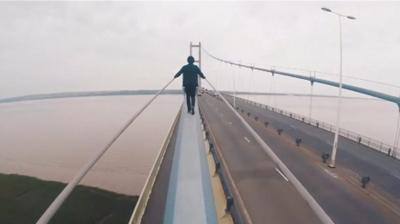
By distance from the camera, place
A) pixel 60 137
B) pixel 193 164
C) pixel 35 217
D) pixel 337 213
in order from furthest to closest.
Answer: pixel 60 137
pixel 35 217
pixel 337 213
pixel 193 164

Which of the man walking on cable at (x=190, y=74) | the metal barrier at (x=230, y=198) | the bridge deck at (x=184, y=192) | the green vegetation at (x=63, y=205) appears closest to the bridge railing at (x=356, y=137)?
the metal barrier at (x=230, y=198)

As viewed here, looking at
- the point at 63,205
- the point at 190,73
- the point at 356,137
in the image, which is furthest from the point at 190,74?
the point at 63,205

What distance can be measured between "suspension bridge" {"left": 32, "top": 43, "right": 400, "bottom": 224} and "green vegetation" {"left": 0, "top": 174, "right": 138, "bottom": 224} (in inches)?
628

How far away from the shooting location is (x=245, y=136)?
119ft

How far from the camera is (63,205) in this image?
3694cm

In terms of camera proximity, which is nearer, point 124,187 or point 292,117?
point 124,187

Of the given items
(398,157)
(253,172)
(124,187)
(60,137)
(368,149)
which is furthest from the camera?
(60,137)

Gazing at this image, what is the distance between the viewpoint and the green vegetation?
3409 cm

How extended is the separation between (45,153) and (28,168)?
45.7ft

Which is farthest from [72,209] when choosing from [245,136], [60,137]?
[60,137]

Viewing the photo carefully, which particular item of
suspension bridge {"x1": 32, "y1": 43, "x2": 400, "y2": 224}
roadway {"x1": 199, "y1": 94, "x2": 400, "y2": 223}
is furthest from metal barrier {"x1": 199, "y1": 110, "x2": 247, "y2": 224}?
roadway {"x1": 199, "y1": 94, "x2": 400, "y2": 223}

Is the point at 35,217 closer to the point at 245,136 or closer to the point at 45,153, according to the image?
the point at 245,136

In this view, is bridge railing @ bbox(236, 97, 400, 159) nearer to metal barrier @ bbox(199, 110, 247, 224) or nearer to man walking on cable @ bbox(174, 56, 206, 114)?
metal barrier @ bbox(199, 110, 247, 224)

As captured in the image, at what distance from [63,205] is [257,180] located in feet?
95.1
